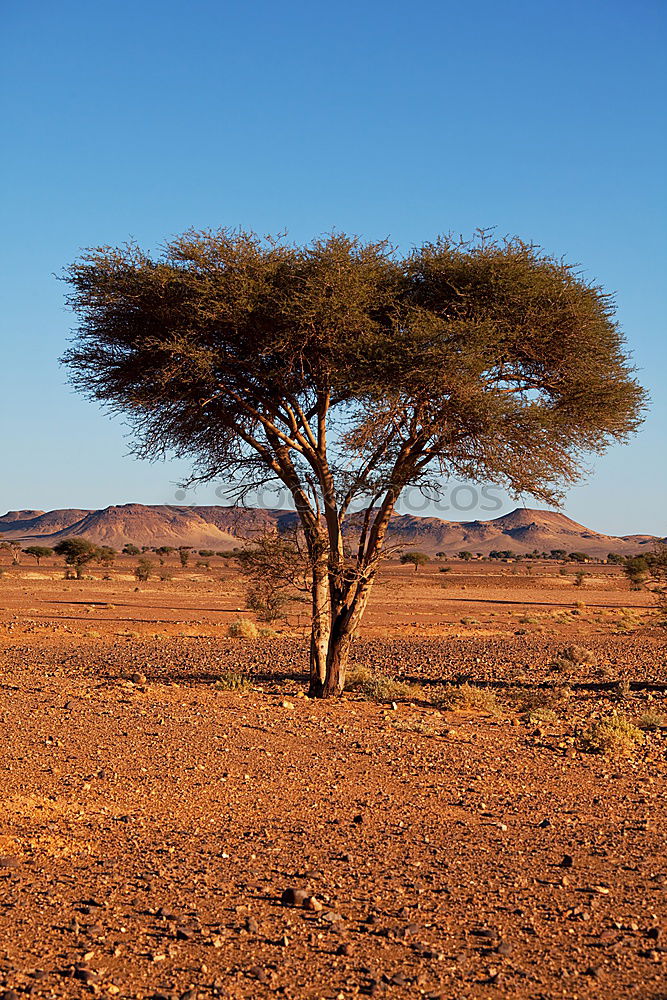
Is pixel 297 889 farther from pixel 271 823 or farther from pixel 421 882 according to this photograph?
pixel 271 823

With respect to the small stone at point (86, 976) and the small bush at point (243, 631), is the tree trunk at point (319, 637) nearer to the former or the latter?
the small stone at point (86, 976)

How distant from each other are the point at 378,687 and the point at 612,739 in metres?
4.94

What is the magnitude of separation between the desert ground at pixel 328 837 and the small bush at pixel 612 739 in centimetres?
4

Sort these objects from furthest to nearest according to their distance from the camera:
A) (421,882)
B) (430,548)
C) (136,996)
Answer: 1. (430,548)
2. (421,882)
3. (136,996)

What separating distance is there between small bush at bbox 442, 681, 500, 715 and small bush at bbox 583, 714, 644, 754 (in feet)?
8.57

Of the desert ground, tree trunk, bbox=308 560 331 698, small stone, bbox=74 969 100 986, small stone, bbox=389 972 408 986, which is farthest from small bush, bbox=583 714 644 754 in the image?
small stone, bbox=74 969 100 986

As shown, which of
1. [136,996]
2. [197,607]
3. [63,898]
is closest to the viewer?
[136,996]

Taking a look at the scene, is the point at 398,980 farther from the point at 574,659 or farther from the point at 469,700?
the point at 574,659

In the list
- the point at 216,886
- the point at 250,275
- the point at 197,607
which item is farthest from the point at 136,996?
the point at 197,607

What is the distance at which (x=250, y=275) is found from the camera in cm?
1428

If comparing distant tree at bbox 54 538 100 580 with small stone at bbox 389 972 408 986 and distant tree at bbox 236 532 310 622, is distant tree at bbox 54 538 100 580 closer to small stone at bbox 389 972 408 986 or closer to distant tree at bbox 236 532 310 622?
distant tree at bbox 236 532 310 622

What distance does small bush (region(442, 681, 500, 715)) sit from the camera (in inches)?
580

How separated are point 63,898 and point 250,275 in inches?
402

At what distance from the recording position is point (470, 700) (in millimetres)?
15094
